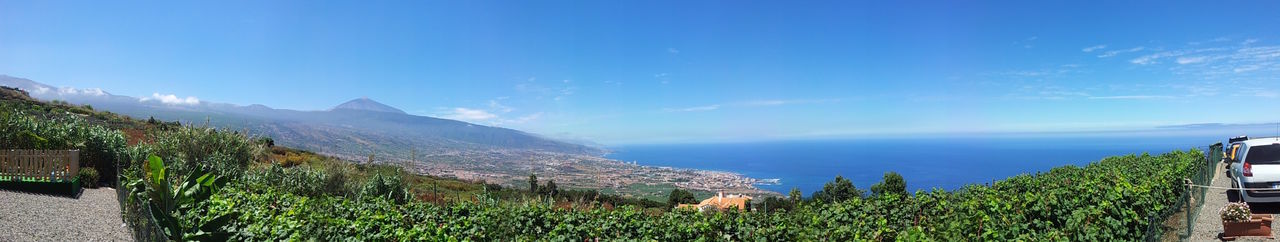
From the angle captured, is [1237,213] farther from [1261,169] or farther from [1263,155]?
[1263,155]

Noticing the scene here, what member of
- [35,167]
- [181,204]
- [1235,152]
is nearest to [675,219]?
[181,204]

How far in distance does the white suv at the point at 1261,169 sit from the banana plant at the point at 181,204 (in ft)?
45.4

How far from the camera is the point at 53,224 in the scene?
8922 millimetres

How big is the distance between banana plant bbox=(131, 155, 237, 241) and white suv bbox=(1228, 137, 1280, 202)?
544 inches

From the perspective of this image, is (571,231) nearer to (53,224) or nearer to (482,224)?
(482,224)

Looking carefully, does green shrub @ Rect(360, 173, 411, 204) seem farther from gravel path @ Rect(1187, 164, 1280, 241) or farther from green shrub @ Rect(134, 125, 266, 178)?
gravel path @ Rect(1187, 164, 1280, 241)

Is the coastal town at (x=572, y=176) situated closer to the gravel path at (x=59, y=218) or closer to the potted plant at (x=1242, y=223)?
the gravel path at (x=59, y=218)

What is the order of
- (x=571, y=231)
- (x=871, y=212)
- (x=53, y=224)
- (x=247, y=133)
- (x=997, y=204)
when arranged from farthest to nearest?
(x=247, y=133) → (x=53, y=224) → (x=871, y=212) → (x=997, y=204) → (x=571, y=231)

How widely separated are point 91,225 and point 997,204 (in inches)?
510

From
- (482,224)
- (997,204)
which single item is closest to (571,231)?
(482,224)

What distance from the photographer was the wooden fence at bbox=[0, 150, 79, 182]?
1224 cm

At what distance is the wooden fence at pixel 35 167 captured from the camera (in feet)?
40.2

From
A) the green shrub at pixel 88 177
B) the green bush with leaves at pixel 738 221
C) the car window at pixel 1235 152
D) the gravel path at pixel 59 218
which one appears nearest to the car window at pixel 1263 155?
the car window at pixel 1235 152

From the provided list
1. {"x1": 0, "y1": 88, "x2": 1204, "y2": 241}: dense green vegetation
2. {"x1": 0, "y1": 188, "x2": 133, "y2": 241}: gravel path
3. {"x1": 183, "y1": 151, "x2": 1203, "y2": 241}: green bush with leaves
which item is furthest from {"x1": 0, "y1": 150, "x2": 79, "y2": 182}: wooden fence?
{"x1": 183, "y1": 151, "x2": 1203, "y2": 241}: green bush with leaves
